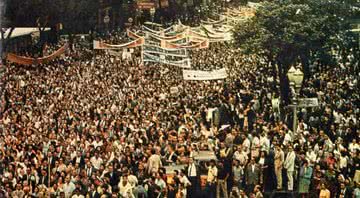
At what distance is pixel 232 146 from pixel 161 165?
1376mm

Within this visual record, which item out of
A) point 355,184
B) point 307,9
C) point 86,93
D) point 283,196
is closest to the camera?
point 355,184

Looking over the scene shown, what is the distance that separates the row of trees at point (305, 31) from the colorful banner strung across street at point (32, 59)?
4220 mm

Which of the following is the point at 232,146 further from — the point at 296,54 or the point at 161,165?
the point at 296,54

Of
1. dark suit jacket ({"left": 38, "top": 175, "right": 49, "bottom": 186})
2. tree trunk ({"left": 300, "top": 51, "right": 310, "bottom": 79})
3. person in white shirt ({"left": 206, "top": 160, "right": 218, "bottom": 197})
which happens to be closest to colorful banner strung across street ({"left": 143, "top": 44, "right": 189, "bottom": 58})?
tree trunk ({"left": 300, "top": 51, "right": 310, "bottom": 79})

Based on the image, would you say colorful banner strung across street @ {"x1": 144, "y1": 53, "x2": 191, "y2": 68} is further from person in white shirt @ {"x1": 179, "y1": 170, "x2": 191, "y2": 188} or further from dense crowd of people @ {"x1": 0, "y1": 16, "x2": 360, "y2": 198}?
person in white shirt @ {"x1": 179, "y1": 170, "x2": 191, "y2": 188}

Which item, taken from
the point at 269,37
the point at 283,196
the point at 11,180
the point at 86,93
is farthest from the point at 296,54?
the point at 11,180

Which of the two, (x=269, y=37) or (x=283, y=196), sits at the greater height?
(x=269, y=37)

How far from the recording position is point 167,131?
1191 cm

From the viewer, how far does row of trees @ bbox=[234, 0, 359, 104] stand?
39.3 feet

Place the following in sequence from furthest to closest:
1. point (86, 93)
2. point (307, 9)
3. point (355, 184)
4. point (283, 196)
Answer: point (86, 93), point (307, 9), point (283, 196), point (355, 184)

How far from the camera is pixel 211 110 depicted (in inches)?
501

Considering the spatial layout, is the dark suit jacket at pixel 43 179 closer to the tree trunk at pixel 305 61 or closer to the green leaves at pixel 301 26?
the green leaves at pixel 301 26

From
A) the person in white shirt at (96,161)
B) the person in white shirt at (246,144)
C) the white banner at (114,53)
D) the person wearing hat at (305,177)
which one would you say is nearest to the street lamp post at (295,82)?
the person in white shirt at (246,144)

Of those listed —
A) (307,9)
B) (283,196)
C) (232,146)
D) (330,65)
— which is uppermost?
(307,9)
